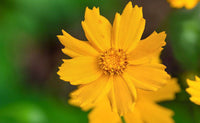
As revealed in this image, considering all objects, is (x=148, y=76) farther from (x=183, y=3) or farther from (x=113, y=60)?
(x=183, y=3)

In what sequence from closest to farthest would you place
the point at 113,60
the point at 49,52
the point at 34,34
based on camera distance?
the point at 113,60 < the point at 34,34 < the point at 49,52

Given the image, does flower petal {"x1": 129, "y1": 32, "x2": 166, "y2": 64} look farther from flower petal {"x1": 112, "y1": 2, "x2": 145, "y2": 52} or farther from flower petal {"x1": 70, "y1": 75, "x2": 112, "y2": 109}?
flower petal {"x1": 70, "y1": 75, "x2": 112, "y2": 109}

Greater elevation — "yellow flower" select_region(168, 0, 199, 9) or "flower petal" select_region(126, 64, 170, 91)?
"yellow flower" select_region(168, 0, 199, 9)

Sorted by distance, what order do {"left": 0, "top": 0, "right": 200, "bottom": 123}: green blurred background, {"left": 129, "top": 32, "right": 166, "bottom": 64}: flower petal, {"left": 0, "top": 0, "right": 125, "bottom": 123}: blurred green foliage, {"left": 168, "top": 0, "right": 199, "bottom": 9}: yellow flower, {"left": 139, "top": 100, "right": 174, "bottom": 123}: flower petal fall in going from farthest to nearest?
{"left": 0, "top": 0, "right": 125, "bottom": 123}: blurred green foliage
{"left": 0, "top": 0, "right": 200, "bottom": 123}: green blurred background
{"left": 139, "top": 100, "right": 174, "bottom": 123}: flower petal
{"left": 168, "top": 0, "right": 199, "bottom": 9}: yellow flower
{"left": 129, "top": 32, "right": 166, "bottom": 64}: flower petal

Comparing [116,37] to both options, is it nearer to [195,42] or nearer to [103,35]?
[103,35]

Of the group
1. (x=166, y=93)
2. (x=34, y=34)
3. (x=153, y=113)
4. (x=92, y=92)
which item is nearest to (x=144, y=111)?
(x=153, y=113)

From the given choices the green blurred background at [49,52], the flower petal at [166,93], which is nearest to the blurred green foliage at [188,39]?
the green blurred background at [49,52]

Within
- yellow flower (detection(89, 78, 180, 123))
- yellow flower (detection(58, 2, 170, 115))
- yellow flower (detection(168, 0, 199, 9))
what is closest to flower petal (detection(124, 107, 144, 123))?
yellow flower (detection(89, 78, 180, 123))
